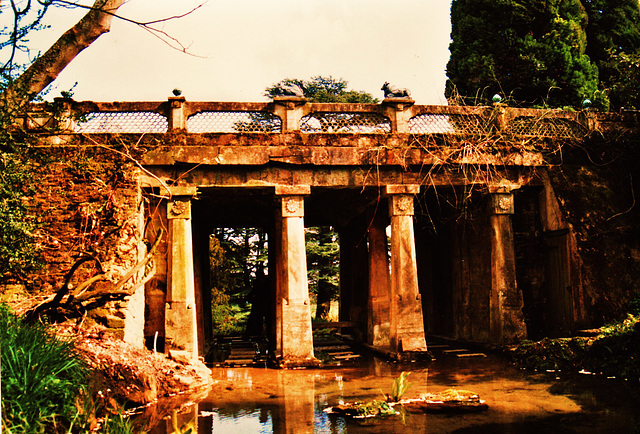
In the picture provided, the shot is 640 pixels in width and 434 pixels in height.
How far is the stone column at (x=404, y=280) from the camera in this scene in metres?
11.7

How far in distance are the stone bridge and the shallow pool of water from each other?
4.70 feet

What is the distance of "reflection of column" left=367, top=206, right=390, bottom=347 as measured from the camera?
1416 centimetres

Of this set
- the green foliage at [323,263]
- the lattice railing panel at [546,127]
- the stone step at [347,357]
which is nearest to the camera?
the lattice railing panel at [546,127]

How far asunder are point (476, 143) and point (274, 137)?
14.9ft

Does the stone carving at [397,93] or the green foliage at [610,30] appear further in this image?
the green foliage at [610,30]

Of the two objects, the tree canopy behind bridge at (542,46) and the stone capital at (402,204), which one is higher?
the tree canopy behind bridge at (542,46)

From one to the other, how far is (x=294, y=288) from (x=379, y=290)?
3414 mm

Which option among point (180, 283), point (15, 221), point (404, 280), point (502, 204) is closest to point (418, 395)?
point (404, 280)

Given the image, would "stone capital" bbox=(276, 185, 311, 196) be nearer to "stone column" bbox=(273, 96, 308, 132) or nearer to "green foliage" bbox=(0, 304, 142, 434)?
"stone column" bbox=(273, 96, 308, 132)

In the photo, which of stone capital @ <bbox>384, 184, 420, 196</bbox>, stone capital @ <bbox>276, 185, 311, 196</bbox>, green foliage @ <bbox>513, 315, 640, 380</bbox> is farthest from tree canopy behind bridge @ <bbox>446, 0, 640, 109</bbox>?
green foliage @ <bbox>513, 315, 640, 380</bbox>

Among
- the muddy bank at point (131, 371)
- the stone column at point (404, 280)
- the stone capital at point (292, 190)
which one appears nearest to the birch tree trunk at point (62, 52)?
the muddy bank at point (131, 371)

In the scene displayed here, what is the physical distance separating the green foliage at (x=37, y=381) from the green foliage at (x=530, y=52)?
46.0 feet

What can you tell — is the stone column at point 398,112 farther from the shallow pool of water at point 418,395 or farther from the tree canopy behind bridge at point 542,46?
the tree canopy behind bridge at point 542,46

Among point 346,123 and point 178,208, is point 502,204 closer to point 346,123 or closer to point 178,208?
point 346,123
